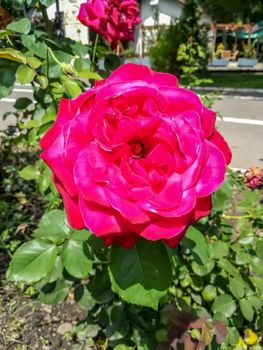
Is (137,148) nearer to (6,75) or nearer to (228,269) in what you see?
(6,75)

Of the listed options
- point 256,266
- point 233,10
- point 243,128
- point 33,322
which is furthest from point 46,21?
point 233,10

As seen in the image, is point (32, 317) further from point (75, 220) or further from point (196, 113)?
point (196, 113)

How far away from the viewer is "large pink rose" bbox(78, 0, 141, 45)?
1.15 meters

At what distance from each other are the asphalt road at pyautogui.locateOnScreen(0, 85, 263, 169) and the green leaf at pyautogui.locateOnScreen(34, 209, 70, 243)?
203cm

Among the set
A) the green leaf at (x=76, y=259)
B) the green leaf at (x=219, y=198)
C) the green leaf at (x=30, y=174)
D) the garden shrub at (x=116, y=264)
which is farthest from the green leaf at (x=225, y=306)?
the green leaf at (x=30, y=174)

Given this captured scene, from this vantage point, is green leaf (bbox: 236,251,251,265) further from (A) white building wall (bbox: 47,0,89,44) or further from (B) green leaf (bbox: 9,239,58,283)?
(A) white building wall (bbox: 47,0,89,44)

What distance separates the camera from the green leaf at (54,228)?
849mm

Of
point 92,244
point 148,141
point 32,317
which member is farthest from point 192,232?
point 32,317

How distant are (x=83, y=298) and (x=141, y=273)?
2.25 feet

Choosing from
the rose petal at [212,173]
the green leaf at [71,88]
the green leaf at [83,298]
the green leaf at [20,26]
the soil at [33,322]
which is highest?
the green leaf at [20,26]

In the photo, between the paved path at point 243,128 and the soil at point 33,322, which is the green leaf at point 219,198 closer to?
the soil at point 33,322

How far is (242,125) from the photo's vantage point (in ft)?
19.0

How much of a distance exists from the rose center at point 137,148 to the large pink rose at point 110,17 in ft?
2.43

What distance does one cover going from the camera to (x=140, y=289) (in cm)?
64
